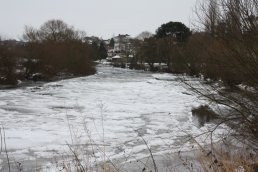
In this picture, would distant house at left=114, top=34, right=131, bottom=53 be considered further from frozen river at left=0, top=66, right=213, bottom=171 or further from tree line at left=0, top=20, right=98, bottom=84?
frozen river at left=0, top=66, right=213, bottom=171

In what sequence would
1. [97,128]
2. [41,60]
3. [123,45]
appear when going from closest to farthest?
[97,128]
[41,60]
[123,45]

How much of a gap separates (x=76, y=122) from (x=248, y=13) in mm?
7551

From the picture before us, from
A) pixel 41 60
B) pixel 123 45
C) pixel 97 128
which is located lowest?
pixel 97 128

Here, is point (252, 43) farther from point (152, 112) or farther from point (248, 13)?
point (152, 112)

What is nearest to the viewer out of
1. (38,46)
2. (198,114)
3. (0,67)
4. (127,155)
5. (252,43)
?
(252,43)

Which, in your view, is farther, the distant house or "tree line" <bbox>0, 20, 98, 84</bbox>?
the distant house

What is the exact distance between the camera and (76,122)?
12.5 metres

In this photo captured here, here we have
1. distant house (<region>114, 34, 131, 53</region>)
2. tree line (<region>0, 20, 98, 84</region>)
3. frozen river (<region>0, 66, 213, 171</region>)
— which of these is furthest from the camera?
distant house (<region>114, 34, 131, 53</region>)

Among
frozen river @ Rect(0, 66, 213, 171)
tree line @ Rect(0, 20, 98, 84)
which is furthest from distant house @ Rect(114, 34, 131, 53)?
frozen river @ Rect(0, 66, 213, 171)

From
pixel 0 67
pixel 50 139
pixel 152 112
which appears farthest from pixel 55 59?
pixel 50 139

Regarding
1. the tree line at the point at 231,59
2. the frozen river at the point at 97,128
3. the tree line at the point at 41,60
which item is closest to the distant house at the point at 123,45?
the tree line at the point at 41,60

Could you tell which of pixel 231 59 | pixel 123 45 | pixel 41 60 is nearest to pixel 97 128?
pixel 231 59

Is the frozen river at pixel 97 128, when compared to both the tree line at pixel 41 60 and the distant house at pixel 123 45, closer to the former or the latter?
the tree line at pixel 41 60

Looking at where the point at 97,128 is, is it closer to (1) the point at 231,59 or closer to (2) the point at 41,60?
(1) the point at 231,59
